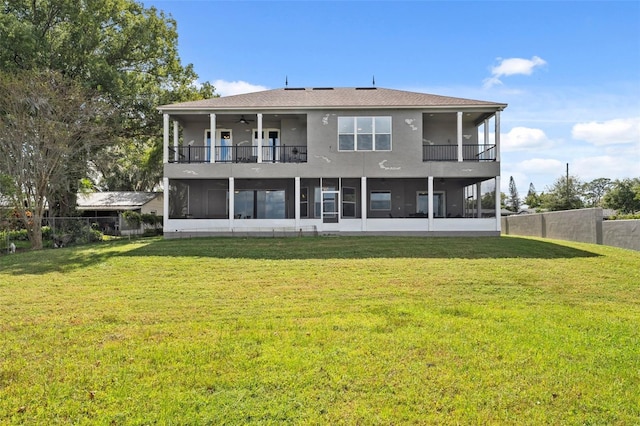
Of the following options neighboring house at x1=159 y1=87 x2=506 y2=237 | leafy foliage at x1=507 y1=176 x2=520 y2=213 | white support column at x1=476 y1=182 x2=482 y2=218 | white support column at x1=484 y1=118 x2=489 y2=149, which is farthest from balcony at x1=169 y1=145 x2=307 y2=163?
leafy foliage at x1=507 y1=176 x2=520 y2=213

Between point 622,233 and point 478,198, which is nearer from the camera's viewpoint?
point 622,233

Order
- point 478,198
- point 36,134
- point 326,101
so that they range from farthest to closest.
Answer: point 478,198 → point 326,101 → point 36,134

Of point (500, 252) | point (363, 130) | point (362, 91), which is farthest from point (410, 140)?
point (500, 252)

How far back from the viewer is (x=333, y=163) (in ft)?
61.2

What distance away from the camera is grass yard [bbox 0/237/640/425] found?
149 inches

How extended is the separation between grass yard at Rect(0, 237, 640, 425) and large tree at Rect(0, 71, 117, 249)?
893 cm

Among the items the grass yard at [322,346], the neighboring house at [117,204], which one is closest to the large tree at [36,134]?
the grass yard at [322,346]

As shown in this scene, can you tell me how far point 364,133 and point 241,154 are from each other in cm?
647

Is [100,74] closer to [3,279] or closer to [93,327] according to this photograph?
[3,279]

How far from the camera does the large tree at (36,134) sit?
1703 cm

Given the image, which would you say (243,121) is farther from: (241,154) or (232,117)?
(241,154)

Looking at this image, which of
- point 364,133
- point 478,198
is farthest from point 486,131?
point 364,133

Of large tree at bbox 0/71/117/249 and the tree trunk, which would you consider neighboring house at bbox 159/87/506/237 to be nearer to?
large tree at bbox 0/71/117/249

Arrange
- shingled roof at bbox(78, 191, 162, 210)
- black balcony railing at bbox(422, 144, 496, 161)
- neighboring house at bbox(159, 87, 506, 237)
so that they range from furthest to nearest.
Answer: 1. shingled roof at bbox(78, 191, 162, 210)
2. black balcony railing at bbox(422, 144, 496, 161)
3. neighboring house at bbox(159, 87, 506, 237)
